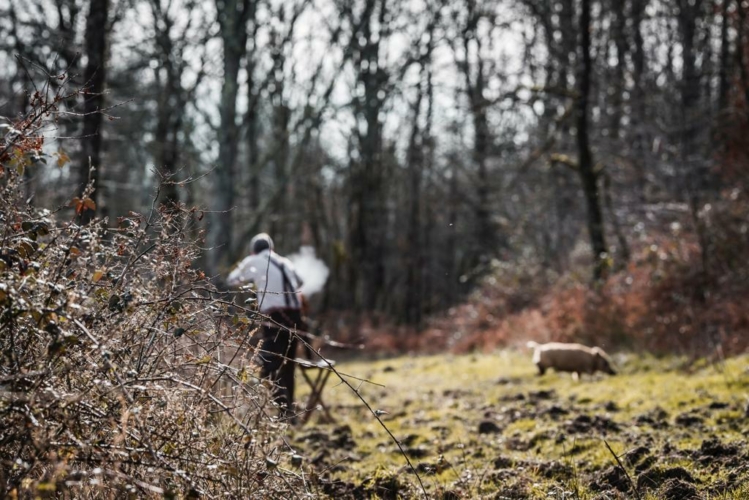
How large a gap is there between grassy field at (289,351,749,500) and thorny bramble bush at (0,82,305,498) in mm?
803

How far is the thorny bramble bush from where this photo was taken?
3322 millimetres

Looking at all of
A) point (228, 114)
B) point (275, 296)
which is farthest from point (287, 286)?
point (228, 114)

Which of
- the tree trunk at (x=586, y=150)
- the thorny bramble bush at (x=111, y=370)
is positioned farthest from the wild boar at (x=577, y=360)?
the thorny bramble bush at (x=111, y=370)

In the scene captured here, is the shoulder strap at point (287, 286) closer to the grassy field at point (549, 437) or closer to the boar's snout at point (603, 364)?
the grassy field at point (549, 437)

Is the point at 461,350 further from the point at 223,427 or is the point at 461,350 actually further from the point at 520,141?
the point at 223,427

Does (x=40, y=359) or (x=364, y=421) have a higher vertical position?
(x=40, y=359)

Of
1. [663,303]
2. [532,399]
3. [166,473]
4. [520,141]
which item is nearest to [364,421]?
[532,399]

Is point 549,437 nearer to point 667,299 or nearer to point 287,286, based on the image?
point 287,286

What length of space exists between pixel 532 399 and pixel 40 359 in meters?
6.36

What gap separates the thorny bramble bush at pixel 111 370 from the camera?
3322 mm

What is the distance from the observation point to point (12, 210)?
3873mm

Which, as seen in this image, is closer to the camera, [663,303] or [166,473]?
[166,473]

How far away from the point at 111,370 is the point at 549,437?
4188 millimetres

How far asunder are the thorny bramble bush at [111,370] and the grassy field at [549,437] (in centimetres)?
80
